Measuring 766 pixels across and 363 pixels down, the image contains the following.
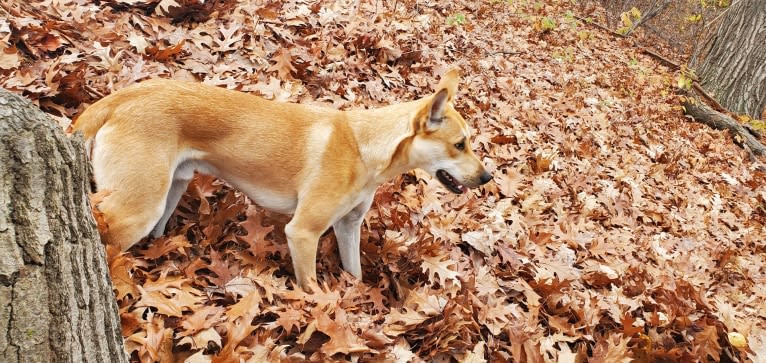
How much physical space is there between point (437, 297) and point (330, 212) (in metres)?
1.04

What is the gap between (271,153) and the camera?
3.54 metres

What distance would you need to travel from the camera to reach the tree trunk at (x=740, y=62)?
442 inches

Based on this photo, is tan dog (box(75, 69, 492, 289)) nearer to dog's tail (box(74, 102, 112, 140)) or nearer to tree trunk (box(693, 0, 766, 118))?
dog's tail (box(74, 102, 112, 140))

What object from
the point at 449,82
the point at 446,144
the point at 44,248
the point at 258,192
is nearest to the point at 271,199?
the point at 258,192

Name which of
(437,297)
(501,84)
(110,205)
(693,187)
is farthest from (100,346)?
(693,187)

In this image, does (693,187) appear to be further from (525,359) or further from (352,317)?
(352,317)

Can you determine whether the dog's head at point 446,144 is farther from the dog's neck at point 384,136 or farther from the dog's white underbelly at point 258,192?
the dog's white underbelly at point 258,192

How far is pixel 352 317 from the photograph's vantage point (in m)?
3.34

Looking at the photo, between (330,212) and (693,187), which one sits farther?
(693,187)

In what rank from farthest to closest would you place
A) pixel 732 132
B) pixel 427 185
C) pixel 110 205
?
pixel 732 132, pixel 427 185, pixel 110 205

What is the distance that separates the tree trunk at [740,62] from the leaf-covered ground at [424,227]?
3104 mm

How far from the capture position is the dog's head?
3727mm

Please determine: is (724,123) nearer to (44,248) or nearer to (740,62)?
(740,62)

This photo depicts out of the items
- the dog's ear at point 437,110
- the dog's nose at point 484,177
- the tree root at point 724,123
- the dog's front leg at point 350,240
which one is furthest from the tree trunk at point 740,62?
the dog's front leg at point 350,240
